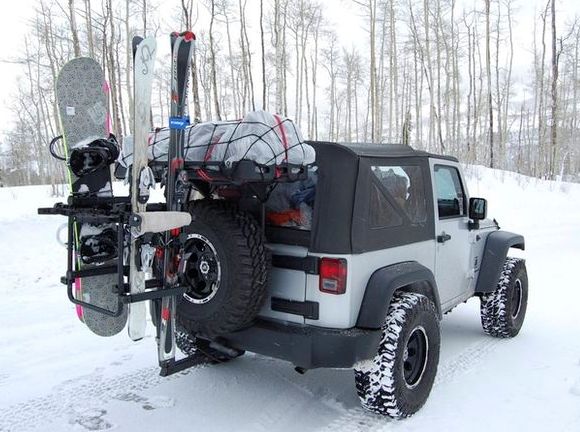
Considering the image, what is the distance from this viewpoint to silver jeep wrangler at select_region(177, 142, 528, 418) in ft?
9.49

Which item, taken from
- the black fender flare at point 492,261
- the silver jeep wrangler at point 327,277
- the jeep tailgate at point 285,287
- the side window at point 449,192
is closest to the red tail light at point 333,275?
the silver jeep wrangler at point 327,277

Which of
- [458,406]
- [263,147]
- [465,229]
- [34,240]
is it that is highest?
[263,147]

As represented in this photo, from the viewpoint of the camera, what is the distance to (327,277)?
2934 millimetres

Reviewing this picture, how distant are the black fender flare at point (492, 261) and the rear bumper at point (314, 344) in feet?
7.00

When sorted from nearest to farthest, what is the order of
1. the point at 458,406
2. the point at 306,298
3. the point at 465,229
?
the point at 306,298
the point at 458,406
the point at 465,229

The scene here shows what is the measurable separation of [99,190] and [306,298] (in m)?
1.55

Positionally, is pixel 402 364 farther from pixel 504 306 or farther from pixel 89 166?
pixel 89 166

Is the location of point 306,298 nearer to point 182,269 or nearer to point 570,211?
point 182,269

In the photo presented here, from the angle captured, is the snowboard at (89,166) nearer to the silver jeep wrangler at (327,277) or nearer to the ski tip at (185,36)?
the silver jeep wrangler at (327,277)

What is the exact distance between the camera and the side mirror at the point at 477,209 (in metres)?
4.27

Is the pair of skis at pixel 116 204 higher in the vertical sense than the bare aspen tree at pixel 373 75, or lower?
lower

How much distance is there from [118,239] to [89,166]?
26.9 inches

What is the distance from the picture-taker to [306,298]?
3.01 m

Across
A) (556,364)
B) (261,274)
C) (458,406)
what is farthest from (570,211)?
(261,274)
